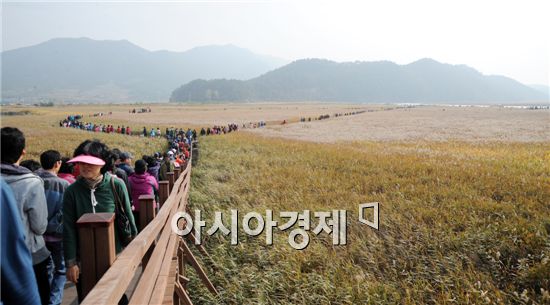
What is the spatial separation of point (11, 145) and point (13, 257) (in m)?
1.63

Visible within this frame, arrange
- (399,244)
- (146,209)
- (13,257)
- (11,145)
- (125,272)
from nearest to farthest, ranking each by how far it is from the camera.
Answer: (13,257)
(125,272)
(11,145)
(146,209)
(399,244)

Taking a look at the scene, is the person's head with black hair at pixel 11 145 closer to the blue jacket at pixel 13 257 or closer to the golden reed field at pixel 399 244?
the blue jacket at pixel 13 257

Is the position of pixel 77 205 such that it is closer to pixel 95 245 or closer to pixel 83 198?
pixel 83 198

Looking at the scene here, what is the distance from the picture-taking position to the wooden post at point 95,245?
8.41ft

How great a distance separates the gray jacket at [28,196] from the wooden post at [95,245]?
3.56 feet

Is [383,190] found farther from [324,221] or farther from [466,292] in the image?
[466,292]

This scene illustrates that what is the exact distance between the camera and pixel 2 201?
206 cm

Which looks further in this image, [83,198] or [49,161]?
[49,161]

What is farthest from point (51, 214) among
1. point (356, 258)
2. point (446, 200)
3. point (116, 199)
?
point (446, 200)

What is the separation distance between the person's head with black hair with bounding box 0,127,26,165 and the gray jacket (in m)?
0.09

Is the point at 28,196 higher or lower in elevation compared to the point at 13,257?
higher

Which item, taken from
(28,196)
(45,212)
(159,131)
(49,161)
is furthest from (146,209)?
(159,131)

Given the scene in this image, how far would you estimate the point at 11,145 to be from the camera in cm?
339

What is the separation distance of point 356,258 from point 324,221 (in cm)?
165
